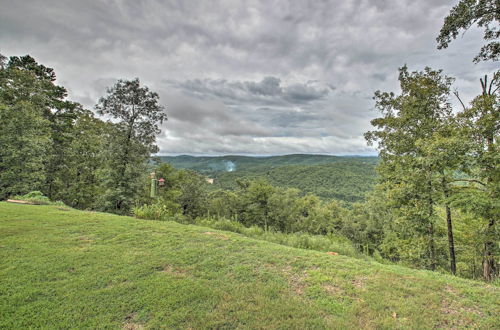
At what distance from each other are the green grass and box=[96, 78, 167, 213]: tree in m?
7.40

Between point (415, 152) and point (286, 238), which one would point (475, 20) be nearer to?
point (415, 152)

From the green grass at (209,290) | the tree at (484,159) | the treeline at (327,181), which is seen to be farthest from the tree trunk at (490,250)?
the treeline at (327,181)

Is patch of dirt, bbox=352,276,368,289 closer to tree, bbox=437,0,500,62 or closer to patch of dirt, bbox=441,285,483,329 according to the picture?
patch of dirt, bbox=441,285,483,329

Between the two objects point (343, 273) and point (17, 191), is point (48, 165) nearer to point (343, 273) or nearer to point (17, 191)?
point (17, 191)

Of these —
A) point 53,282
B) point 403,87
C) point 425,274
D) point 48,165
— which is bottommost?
point 425,274

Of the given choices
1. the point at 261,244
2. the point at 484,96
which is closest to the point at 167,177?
the point at 261,244

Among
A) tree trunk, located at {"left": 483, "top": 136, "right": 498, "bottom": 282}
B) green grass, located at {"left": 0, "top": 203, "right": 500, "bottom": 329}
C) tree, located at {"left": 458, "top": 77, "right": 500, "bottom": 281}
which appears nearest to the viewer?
green grass, located at {"left": 0, "top": 203, "right": 500, "bottom": 329}

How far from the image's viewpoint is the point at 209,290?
3668 millimetres

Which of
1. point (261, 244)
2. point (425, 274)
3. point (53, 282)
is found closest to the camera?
point (53, 282)

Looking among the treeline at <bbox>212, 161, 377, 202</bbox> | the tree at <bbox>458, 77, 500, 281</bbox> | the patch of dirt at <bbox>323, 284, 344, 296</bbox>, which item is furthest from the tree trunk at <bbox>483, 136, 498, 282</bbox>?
the treeline at <bbox>212, 161, 377, 202</bbox>

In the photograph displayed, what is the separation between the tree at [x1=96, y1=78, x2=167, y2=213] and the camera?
41.6 ft

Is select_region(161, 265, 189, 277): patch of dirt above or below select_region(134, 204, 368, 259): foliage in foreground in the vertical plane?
above

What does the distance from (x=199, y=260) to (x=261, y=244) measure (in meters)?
2.16

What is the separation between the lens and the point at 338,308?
10.9 feet
